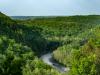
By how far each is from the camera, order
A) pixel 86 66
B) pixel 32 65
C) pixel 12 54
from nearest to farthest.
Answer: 1. pixel 86 66
2. pixel 32 65
3. pixel 12 54

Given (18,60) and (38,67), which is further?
(18,60)

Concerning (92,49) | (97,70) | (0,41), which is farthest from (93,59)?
(0,41)

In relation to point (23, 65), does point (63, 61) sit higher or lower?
lower

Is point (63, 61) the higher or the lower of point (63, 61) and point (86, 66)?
the lower

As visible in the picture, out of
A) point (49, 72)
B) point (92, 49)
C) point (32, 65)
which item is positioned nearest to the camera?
point (49, 72)

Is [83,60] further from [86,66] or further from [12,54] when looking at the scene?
[12,54]

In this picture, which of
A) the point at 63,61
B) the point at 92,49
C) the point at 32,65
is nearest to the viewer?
the point at 32,65

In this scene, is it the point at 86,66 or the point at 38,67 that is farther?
the point at 38,67

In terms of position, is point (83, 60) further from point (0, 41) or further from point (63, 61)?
point (63, 61)

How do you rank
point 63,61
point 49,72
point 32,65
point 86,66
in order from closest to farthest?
point 86,66 → point 49,72 → point 32,65 → point 63,61

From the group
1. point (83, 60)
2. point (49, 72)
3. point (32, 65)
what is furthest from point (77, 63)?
point (32, 65)
